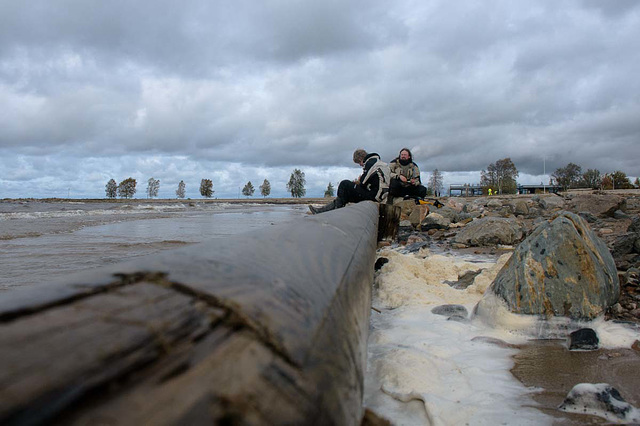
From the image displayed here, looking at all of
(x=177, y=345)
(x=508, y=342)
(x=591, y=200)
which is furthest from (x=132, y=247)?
(x=591, y=200)

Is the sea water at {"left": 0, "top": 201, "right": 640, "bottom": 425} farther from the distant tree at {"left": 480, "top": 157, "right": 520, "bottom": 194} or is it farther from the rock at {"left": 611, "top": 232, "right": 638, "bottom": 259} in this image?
the distant tree at {"left": 480, "top": 157, "right": 520, "bottom": 194}

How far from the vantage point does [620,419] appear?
139 centimetres

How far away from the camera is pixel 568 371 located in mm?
1850

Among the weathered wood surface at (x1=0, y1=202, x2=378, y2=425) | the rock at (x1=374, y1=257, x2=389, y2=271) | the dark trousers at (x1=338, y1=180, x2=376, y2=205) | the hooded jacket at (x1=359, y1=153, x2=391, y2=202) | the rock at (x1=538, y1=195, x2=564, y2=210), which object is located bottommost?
the rock at (x1=374, y1=257, x2=389, y2=271)

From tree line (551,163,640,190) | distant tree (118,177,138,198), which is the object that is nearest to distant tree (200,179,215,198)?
distant tree (118,177,138,198)

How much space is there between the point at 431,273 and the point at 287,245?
11.3ft

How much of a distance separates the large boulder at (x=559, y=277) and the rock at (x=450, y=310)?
26 cm

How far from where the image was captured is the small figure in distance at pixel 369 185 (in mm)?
8039

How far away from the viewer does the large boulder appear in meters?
2.46

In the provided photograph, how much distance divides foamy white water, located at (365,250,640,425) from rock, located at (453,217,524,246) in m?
3.66

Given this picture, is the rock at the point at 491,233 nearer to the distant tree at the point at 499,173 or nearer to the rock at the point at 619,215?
the rock at the point at 619,215

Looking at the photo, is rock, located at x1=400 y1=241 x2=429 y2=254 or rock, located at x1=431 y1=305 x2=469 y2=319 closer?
rock, located at x1=431 y1=305 x2=469 y2=319

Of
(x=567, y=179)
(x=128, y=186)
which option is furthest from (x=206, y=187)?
(x=567, y=179)

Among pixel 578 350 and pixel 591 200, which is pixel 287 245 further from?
pixel 591 200
